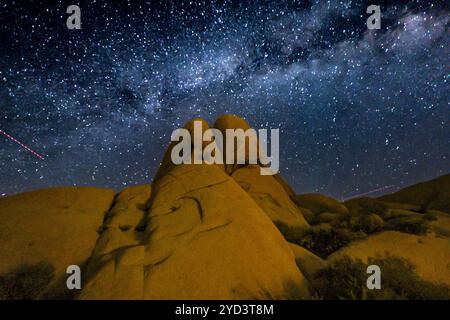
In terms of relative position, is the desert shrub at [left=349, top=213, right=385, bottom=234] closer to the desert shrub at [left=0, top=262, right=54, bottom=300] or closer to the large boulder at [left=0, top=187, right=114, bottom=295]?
the large boulder at [left=0, top=187, right=114, bottom=295]

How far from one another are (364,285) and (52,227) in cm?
1223

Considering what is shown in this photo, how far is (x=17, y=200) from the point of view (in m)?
13.7

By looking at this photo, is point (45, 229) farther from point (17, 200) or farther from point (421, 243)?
point (421, 243)

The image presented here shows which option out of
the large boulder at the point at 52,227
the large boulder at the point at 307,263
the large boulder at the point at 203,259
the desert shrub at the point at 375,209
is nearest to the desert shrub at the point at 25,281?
the large boulder at the point at 52,227

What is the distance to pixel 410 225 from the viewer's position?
14.0 metres

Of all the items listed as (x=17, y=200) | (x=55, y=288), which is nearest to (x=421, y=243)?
(x=55, y=288)

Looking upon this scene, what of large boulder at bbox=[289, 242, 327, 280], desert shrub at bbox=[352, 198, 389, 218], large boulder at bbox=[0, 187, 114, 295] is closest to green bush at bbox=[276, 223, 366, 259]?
large boulder at bbox=[289, 242, 327, 280]

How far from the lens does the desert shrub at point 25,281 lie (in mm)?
8609

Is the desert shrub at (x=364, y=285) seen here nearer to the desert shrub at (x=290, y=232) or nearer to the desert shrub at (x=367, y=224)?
the desert shrub at (x=290, y=232)

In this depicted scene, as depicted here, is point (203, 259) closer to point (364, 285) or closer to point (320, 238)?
point (364, 285)

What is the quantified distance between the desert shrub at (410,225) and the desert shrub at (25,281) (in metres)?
15.9

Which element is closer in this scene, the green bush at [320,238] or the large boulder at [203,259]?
the large boulder at [203,259]

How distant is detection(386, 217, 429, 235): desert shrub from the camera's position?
13.5 metres

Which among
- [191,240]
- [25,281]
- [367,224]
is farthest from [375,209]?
[25,281]
